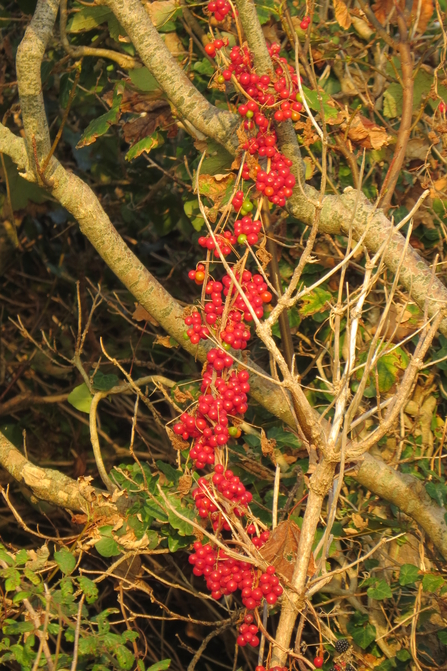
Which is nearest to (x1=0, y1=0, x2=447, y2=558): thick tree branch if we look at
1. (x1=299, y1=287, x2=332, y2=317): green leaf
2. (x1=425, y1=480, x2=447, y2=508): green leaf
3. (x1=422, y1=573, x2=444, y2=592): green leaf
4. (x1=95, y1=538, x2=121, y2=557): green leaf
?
(x1=425, y1=480, x2=447, y2=508): green leaf

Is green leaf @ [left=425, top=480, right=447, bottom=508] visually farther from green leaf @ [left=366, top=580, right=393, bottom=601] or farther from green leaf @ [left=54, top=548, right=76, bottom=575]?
green leaf @ [left=54, top=548, right=76, bottom=575]

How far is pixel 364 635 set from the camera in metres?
2.22

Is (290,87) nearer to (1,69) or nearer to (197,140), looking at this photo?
(197,140)

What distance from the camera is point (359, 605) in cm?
233

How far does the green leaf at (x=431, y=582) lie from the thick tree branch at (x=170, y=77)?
1.28 m

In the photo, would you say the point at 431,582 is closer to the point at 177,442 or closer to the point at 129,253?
the point at 177,442

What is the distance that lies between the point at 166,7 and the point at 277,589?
72.2 inches

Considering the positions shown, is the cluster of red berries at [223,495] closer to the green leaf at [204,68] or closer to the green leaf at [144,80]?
the green leaf at [144,80]

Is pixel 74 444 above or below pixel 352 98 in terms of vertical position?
below

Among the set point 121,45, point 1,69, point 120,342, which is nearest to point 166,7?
point 121,45

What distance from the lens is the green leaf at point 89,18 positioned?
2.37 metres

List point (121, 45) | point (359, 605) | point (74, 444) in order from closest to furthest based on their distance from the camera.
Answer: point (359, 605) < point (121, 45) < point (74, 444)

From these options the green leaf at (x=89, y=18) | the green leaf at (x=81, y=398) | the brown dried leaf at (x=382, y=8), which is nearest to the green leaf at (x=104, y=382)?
the green leaf at (x=81, y=398)

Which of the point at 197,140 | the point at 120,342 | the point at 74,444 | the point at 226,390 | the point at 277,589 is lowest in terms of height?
the point at 74,444
